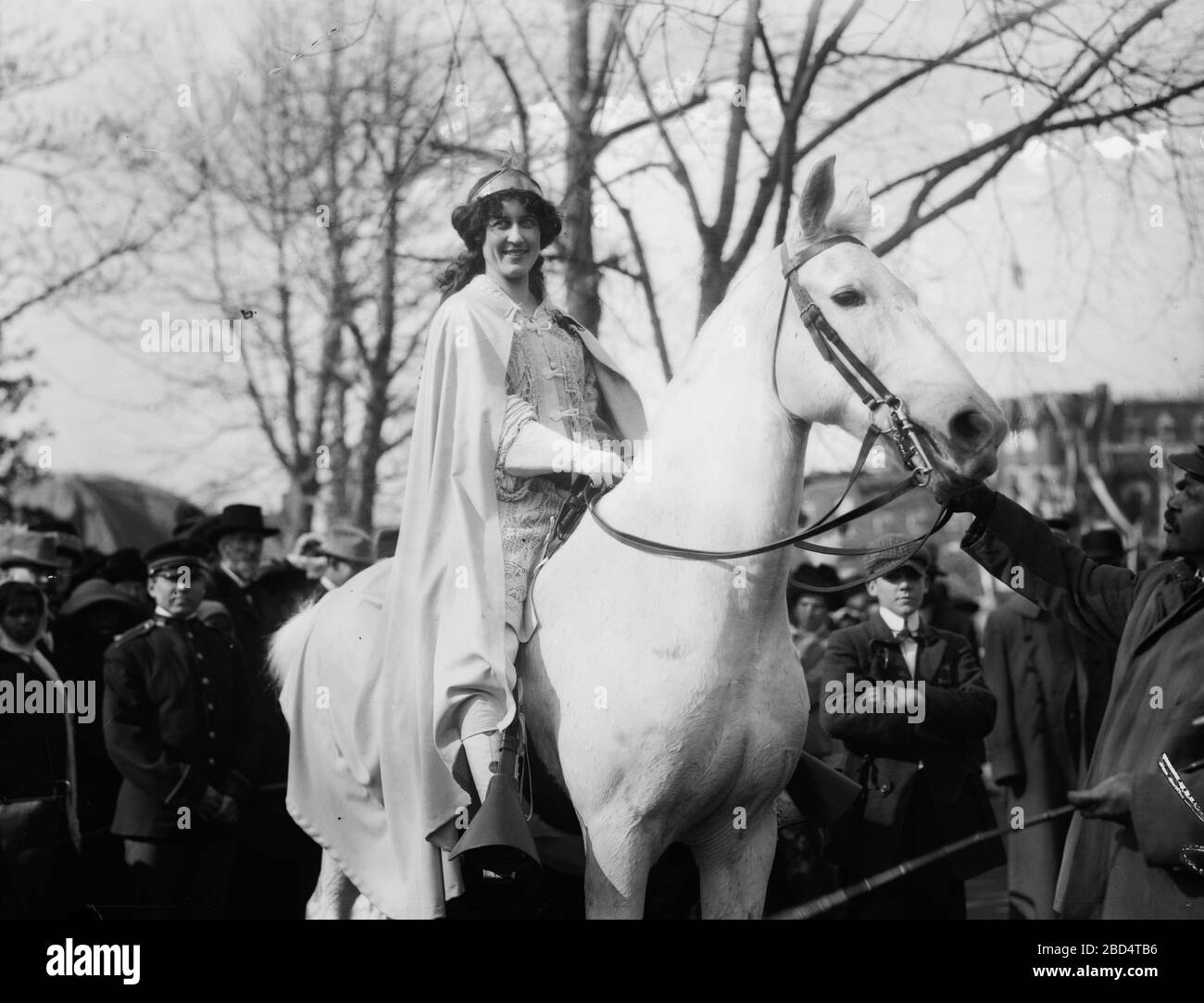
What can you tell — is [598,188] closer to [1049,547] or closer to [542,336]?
[542,336]

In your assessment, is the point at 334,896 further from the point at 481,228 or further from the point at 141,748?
the point at 481,228

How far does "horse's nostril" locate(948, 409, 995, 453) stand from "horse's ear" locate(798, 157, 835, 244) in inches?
29.5

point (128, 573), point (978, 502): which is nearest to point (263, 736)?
point (128, 573)

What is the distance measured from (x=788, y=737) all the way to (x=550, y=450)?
1.12 m

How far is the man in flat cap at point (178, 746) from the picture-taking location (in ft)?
20.5

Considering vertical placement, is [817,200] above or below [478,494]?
above

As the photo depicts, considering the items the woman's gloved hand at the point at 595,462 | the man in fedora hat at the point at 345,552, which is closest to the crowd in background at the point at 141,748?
the man in fedora hat at the point at 345,552

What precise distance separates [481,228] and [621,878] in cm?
220

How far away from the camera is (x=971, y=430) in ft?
13.0

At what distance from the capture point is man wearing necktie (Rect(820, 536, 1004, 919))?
248 inches

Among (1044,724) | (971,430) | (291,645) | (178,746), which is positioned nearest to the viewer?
(971,430)

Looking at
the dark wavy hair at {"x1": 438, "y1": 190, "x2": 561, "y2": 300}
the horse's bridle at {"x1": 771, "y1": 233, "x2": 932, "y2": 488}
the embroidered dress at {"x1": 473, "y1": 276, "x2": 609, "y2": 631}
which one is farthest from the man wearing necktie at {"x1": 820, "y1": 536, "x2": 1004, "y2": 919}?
the horse's bridle at {"x1": 771, "y1": 233, "x2": 932, "y2": 488}

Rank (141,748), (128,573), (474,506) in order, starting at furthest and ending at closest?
(128,573) → (141,748) → (474,506)
